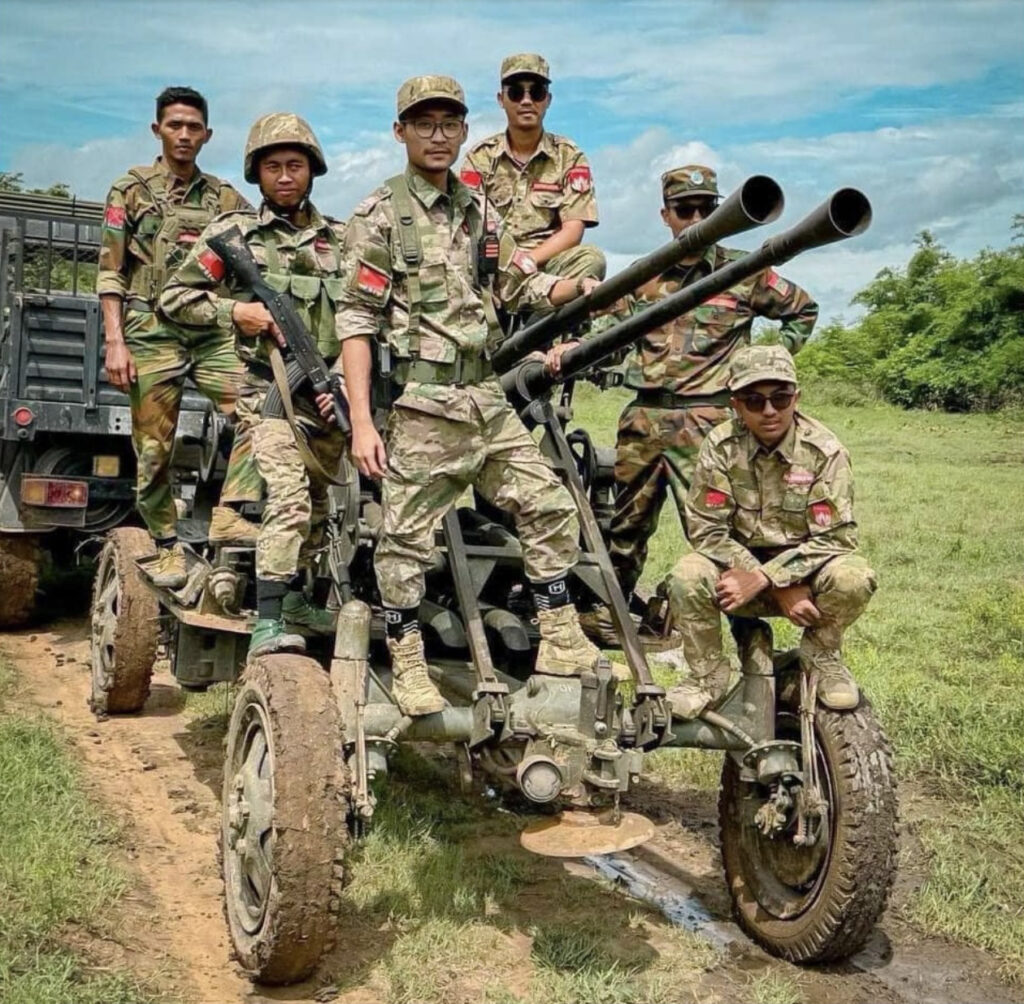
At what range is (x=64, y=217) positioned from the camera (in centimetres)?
926

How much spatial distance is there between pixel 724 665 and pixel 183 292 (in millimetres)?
2716

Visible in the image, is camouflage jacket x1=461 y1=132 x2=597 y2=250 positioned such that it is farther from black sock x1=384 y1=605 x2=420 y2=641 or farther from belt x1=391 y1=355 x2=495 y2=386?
black sock x1=384 y1=605 x2=420 y2=641

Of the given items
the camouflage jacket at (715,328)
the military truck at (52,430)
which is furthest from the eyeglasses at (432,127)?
the military truck at (52,430)

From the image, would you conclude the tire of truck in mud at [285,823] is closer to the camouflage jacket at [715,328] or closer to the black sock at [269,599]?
the black sock at [269,599]

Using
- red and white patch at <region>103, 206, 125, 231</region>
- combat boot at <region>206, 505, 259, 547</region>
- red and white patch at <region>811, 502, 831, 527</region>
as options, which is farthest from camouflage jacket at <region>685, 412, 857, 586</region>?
red and white patch at <region>103, 206, 125, 231</region>

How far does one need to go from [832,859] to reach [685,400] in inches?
89.8

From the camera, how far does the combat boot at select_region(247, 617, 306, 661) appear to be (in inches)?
185

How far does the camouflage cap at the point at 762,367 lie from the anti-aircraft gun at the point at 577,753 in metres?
0.40

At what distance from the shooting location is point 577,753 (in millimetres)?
4219

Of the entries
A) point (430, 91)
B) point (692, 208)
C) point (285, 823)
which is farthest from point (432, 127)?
point (285, 823)

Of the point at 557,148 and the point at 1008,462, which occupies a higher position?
the point at 557,148

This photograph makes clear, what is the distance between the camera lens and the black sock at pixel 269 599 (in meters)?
5.07

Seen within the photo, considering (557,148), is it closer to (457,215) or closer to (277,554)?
→ (457,215)

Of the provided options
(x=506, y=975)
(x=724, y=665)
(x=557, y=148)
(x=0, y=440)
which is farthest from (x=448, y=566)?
(x=0, y=440)
